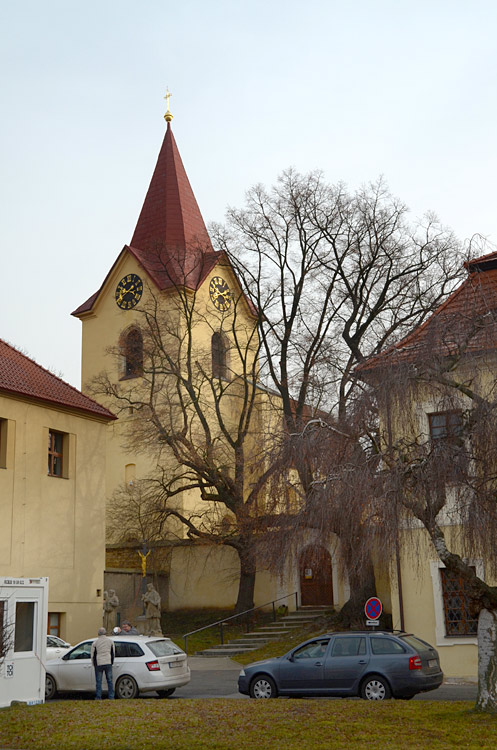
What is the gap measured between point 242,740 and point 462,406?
20.7 feet

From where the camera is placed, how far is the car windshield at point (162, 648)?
1906cm

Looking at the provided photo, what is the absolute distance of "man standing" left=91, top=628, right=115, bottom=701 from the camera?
59.7 ft

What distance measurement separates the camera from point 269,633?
31016 millimetres

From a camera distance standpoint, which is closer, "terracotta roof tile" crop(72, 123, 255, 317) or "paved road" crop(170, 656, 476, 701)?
"paved road" crop(170, 656, 476, 701)

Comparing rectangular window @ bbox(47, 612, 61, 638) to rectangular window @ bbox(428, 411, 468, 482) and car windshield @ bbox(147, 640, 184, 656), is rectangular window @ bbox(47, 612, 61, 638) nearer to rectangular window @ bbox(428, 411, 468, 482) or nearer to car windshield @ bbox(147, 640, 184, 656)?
car windshield @ bbox(147, 640, 184, 656)

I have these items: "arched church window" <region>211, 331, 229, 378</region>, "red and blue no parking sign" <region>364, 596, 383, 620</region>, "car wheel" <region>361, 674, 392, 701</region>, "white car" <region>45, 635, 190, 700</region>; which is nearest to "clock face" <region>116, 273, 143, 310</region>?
"arched church window" <region>211, 331, 229, 378</region>

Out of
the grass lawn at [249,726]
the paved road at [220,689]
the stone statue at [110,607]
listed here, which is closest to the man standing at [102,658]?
the paved road at [220,689]

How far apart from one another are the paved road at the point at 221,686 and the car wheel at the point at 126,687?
3.53 ft

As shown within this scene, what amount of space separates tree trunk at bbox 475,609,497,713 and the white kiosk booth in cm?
859

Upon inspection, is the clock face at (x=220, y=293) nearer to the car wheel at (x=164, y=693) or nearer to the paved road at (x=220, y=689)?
the paved road at (x=220, y=689)

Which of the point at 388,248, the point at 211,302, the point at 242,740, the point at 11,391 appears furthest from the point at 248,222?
the point at 242,740

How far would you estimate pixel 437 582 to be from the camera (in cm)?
2231

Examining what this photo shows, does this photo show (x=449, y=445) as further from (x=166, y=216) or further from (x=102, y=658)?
(x=166, y=216)

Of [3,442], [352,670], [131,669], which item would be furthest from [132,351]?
[352,670]
